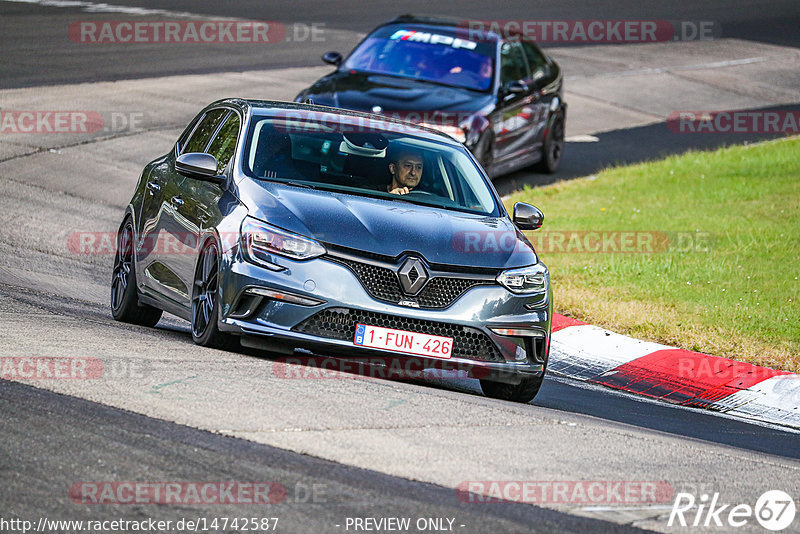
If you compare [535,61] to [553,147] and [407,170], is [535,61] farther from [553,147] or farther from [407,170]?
[407,170]

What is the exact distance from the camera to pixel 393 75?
16.2 metres

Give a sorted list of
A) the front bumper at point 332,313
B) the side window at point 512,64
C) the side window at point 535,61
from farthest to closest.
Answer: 1. the side window at point 535,61
2. the side window at point 512,64
3. the front bumper at point 332,313

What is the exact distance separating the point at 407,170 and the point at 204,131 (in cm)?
172

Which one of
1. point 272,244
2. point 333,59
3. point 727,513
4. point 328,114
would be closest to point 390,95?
point 333,59

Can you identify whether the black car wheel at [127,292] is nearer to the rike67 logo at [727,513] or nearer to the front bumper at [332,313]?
the front bumper at [332,313]

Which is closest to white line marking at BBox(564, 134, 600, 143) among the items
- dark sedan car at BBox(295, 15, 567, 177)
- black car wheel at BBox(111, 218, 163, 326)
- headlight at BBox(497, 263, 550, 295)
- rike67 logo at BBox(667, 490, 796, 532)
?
dark sedan car at BBox(295, 15, 567, 177)

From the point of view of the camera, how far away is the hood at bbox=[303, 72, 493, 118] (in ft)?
49.0

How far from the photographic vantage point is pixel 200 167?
8.47 metres

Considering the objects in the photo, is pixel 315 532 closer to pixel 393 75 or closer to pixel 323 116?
pixel 323 116

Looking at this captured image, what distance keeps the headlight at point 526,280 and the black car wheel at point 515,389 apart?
58cm

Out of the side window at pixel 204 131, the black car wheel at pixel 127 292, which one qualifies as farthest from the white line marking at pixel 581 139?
the black car wheel at pixel 127 292

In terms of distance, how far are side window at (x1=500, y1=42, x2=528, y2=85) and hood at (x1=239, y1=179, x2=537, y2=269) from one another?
842cm

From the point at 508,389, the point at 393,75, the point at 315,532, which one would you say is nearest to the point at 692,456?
the point at 508,389

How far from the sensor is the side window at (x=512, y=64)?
16750 mm
